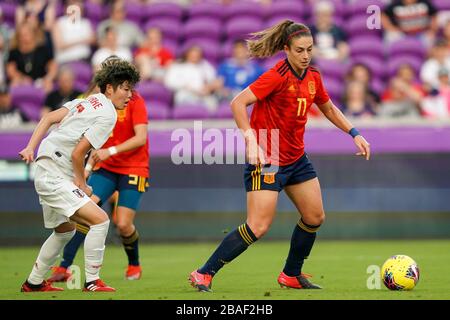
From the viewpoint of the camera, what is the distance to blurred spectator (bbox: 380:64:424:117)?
49.5 ft

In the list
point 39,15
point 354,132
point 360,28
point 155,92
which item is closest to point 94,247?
point 354,132

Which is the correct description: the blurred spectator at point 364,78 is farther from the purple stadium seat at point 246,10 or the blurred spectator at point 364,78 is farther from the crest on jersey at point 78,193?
the crest on jersey at point 78,193

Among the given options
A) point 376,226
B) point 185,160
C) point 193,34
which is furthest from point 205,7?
point 376,226

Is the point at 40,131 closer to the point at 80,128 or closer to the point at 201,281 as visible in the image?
the point at 80,128

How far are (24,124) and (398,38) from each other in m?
6.63

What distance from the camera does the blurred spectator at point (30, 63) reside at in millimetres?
16891

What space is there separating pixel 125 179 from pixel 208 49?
771cm

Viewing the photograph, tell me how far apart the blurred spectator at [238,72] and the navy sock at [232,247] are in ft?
25.9

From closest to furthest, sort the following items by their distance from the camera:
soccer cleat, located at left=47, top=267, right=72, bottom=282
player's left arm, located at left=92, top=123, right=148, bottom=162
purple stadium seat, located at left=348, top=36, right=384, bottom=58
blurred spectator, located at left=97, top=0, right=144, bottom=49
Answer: player's left arm, located at left=92, top=123, right=148, bottom=162 < soccer cleat, located at left=47, top=267, right=72, bottom=282 < purple stadium seat, located at left=348, top=36, right=384, bottom=58 < blurred spectator, located at left=97, top=0, right=144, bottom=49

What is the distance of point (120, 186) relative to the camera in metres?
10.1

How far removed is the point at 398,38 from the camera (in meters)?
17.1

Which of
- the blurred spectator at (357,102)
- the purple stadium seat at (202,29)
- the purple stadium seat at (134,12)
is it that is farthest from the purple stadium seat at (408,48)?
the purple stadium seat at (134,12)

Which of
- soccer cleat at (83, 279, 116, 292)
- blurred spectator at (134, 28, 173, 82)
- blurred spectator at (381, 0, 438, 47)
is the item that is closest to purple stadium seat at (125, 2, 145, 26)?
blurred spectator at (134, 28, 173, 82)

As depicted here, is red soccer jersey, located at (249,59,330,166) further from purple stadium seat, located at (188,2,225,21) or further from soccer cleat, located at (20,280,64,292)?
purple stadium seat, located at (188,2,225,21)
